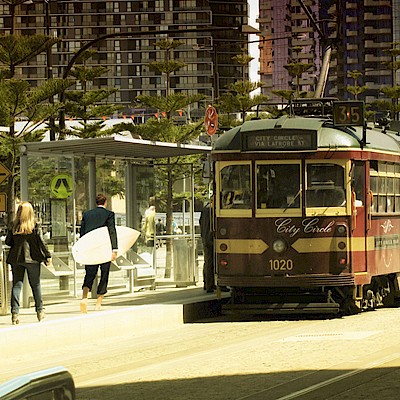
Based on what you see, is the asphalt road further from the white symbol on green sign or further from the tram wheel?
the white symbol on green sign

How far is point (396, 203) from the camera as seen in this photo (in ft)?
64.7

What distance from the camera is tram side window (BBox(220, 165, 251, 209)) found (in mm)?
18078

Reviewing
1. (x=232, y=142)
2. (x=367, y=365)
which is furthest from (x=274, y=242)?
(x=367, y=365)

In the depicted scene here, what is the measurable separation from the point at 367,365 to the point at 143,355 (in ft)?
9.87

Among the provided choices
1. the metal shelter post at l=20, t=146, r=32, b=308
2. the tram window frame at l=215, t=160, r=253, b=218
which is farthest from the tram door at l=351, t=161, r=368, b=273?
the metal shelter post at l=20, t=146, r=32, b=308

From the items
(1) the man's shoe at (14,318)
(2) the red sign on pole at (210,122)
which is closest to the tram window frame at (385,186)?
(2) the red sign on pole at (210,122)

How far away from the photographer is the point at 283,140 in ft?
58.6

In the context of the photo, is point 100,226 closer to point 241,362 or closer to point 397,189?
point 397,189

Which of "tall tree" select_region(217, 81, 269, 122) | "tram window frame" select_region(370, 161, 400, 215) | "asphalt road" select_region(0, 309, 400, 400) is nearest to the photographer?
"asphalt road" select_region(0, 309, 400, 400)

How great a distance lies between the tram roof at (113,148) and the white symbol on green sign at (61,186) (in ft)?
1.18

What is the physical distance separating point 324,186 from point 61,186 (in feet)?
12.7

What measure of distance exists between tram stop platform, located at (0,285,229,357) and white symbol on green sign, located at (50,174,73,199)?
5.17 feet

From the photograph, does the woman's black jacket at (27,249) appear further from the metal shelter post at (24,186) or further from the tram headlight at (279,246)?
the tram headlight at (279,246)

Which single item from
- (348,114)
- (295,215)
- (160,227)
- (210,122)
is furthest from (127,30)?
(295,215)
